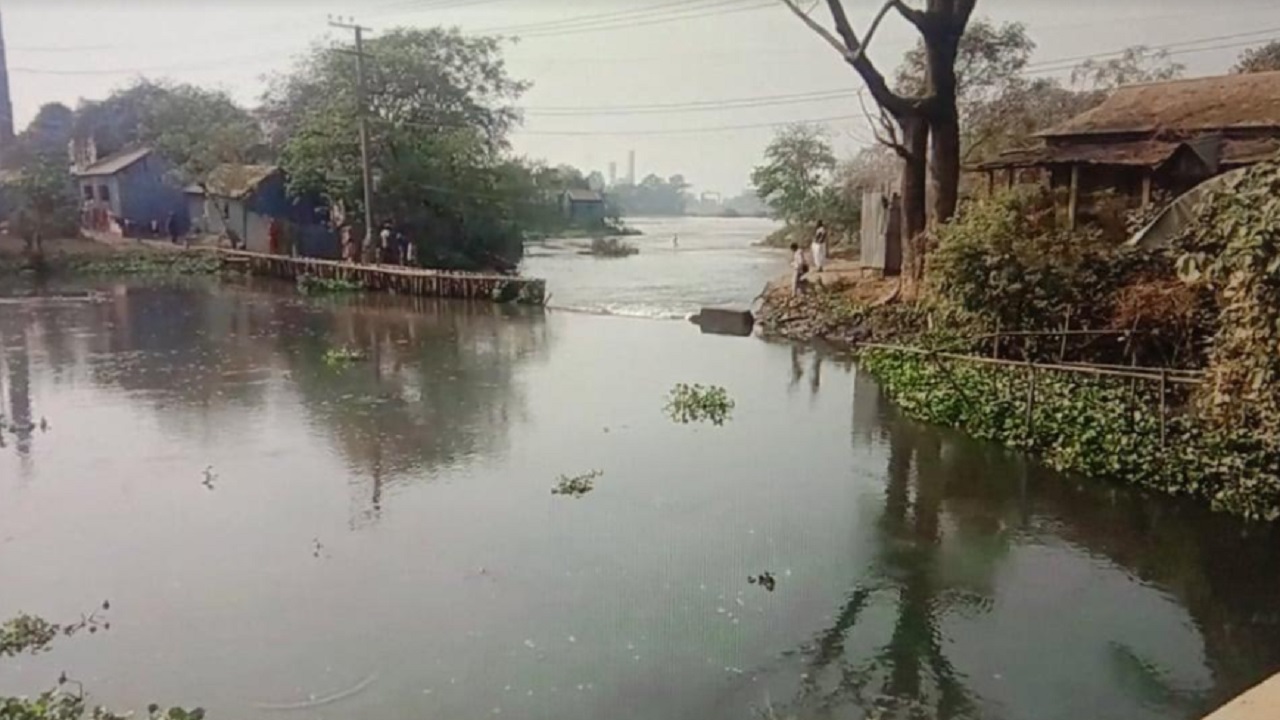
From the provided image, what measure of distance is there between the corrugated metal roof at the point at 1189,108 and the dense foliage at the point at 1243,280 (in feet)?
37.3

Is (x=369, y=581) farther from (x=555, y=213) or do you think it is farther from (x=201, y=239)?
(x=555, y=213)

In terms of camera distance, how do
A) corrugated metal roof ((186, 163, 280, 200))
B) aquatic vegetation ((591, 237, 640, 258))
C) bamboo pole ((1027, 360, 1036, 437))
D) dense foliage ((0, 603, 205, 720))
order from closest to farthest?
dense foliage ((0, 603, 205, 720)) < bamboo pole ((1027, 360, 1036, 437)) < corrugated metal roof ((186, 163, 280, 200)) < aquatic vegetation ((591, 237, 640, 258))

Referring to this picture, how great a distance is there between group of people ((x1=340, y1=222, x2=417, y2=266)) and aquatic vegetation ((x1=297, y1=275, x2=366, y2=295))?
3.77ft

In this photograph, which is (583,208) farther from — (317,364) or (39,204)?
(317,364)

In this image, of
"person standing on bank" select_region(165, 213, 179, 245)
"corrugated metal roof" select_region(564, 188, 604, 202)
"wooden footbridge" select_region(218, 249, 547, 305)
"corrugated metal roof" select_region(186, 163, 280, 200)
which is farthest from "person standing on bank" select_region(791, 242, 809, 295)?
"corrugated metal roof" select_region(564, 188, 604, 202)

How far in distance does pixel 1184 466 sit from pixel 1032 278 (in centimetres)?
336

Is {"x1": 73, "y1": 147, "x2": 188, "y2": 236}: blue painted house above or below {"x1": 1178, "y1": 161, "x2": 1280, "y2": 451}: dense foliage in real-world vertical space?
above

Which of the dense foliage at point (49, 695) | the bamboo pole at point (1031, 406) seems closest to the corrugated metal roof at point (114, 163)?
the dense foliage at point (49, 695)

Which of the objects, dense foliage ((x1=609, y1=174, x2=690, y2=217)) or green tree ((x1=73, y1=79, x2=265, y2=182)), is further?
dense foliage ((x1=609, y1=174, x2=690, y2=217))

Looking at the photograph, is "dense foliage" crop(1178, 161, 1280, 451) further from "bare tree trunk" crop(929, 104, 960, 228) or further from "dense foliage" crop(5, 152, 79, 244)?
"dense foliage" crop(5, 152, 79, 244)

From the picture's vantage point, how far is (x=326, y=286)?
25484mm

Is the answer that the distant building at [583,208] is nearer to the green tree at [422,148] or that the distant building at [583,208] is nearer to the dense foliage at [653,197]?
the green tree at [422,148]

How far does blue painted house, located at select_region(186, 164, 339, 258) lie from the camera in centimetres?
3073

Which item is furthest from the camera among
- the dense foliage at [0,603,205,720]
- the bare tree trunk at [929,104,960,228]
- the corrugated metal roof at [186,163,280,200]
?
the corrugated metal roof at [186,163,280,200]
